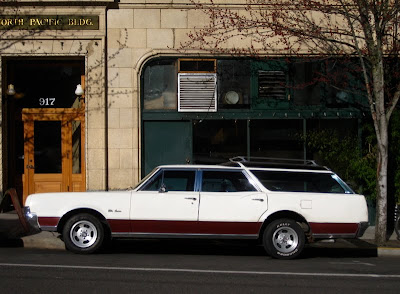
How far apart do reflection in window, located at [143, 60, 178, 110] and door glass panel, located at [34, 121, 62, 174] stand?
251 cm

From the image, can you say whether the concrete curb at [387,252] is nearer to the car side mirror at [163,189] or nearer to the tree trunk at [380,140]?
the tree trunk at [380,140]

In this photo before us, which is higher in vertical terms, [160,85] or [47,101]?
[160,85]

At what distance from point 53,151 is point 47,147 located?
0.19 meters

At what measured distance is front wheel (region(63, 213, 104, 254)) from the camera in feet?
32.9

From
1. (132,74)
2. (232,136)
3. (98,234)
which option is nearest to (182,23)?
(132,74)

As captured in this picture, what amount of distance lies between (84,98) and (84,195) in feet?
18.1

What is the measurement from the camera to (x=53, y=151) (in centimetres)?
1537

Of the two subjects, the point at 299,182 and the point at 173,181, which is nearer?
the point at 173,181

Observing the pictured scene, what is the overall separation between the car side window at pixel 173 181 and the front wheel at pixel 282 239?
1521 mm

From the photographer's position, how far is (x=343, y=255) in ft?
37.1

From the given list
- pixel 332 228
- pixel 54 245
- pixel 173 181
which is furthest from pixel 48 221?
pixel 332 228

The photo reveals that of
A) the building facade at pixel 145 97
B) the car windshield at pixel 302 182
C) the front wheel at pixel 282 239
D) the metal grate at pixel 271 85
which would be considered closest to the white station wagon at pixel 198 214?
the front wheel at pixel 282 239

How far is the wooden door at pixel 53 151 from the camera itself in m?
15.3

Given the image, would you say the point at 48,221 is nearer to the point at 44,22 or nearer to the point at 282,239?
the point at 282,239
